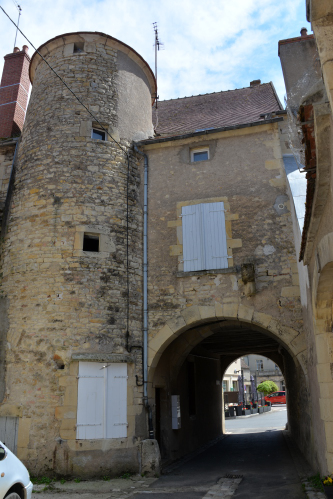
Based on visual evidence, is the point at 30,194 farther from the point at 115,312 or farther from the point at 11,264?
the point at 115,312

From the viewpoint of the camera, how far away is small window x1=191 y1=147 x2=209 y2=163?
9.41 metres

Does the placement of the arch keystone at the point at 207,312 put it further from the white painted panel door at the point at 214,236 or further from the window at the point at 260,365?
the window at the point at 260,365

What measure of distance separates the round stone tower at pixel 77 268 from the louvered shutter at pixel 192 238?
97 cm

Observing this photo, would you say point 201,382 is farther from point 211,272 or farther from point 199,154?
point 199,154

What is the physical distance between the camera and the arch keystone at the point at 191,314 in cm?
808

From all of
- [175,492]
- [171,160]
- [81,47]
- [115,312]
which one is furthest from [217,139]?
[175,492]

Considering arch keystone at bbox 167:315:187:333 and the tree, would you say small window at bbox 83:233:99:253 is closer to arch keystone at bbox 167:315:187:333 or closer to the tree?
arch keystone at bbox 167:315:187:333

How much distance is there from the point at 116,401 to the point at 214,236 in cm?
366

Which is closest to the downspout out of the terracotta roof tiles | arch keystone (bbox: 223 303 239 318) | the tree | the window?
arch keystone (bbox: 223 303 239 318)

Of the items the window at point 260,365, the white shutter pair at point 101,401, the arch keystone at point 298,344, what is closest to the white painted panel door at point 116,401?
the white shutter pair at point 101,401

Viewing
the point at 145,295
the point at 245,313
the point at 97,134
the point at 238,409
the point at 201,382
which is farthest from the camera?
the point at 238,409

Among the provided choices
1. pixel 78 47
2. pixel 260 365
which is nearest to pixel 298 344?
pixel 78 47

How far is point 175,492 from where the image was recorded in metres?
6.22

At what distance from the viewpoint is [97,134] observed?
9.15m
